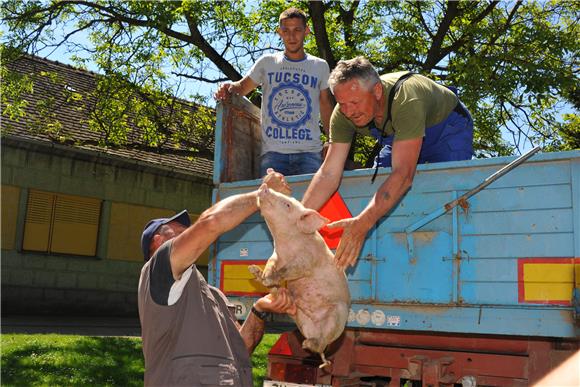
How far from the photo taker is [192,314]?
3020mm

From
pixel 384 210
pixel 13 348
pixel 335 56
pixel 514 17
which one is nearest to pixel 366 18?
pixel 335 56

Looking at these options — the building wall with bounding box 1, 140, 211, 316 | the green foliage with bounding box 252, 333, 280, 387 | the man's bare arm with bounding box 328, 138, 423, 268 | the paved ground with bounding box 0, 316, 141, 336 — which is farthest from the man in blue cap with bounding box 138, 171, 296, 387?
the building wall with bounding box 1, 140, 211, 316

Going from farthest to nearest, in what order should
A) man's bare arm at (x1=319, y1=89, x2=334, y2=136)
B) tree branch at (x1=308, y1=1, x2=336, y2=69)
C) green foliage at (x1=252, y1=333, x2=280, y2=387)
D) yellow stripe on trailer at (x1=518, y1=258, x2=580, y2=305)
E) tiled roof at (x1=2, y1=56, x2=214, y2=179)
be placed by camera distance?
tiled roof at (x1=2, y1=56, x2=214, y2=179) < tree branch at (x1=308, y1=1, x2=336, y2=69) < green foliage at (x1=252, y1=333, x2=280, y2=387) < man's bare arm at (x1=319, y1=89, x2=334, y2=136) < yellow stripe on trailer at (x1=518, y1=258, x2=580, y2=305)

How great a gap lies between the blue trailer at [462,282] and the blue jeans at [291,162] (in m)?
0.73

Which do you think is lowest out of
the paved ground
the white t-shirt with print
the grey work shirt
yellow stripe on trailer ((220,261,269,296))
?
the paved ground

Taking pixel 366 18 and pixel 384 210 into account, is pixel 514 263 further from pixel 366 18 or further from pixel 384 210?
pixel 366 18

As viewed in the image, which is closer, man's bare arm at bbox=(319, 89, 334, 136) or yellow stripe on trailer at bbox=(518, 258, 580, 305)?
yellow stripe on trailer at bbox=(518, 258, 580, 305)

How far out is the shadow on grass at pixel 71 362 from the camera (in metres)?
6.68

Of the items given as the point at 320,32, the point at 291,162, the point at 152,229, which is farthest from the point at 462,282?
the point at 320,32

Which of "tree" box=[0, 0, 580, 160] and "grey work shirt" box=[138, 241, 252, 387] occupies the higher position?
"tree" box=[0, 0, 580, 160]

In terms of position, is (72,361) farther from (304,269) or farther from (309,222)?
(309,222)

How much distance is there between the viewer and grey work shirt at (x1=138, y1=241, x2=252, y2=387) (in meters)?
2.88

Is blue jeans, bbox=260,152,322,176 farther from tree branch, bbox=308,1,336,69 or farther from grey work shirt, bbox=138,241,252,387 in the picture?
tree branch, bbox=308,1,336,69

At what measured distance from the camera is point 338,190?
403 centimetres
